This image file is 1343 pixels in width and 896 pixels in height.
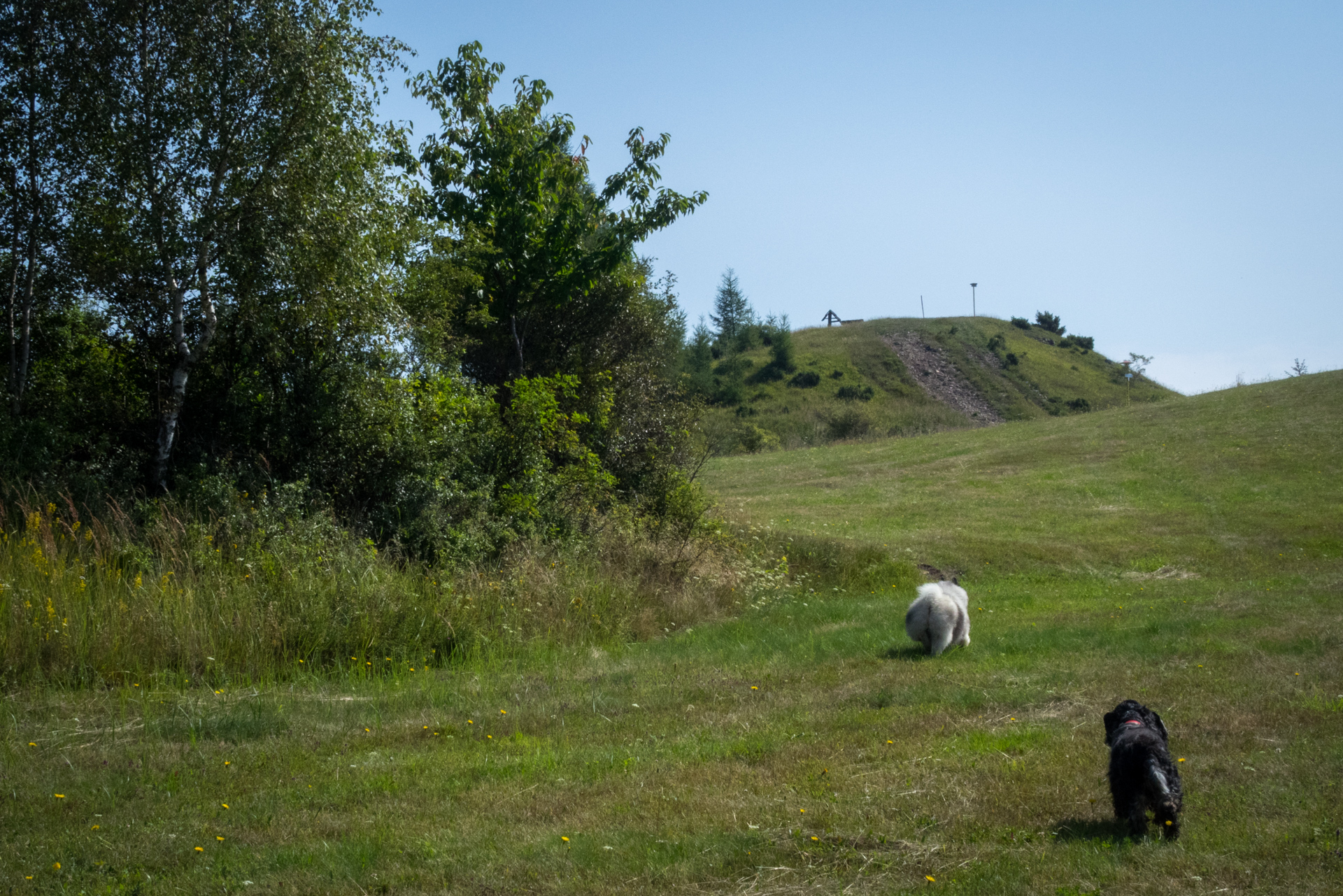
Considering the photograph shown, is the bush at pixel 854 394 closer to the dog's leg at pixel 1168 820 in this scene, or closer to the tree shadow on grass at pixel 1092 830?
the tree shadow on grass at pixel 1092 830

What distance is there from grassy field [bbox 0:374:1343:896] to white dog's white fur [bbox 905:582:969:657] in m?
0.33

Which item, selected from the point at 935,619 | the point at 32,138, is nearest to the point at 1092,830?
the point at 935,619

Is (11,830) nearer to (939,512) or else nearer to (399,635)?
(399,635)

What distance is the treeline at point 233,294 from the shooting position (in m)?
12.9

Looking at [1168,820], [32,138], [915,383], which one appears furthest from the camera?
[915,383]

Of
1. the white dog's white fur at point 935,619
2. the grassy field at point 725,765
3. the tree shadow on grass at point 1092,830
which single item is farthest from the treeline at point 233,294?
the tree shadow on grass at point 1092,830

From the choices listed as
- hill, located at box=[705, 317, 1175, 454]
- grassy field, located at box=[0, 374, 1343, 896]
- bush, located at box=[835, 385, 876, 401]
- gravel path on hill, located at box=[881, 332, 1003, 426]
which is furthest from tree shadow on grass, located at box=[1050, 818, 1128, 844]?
bush, located at box=[835, 385, 876, 401]

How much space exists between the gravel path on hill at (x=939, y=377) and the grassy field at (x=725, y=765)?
2789 inches

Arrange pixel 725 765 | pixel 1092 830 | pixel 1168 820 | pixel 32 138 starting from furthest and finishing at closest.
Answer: pixel 32 138
pixel 725 765
pixel 1092 830
pixel 1168 820

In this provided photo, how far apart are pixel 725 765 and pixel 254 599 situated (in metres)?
6.08

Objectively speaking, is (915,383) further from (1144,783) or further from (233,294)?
(1144,783)

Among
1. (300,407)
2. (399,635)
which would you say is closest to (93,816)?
(399,635)

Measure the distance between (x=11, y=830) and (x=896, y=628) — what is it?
1061 cm

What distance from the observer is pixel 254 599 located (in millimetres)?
10375
